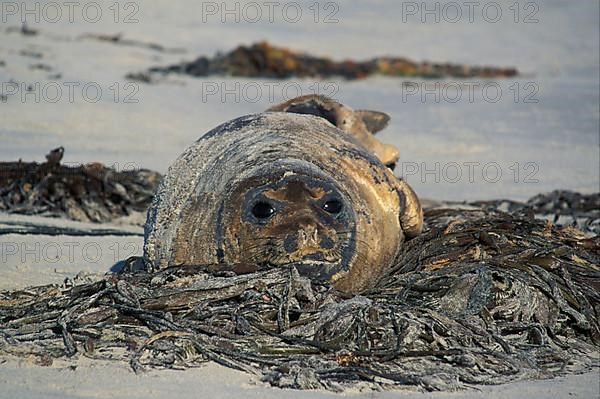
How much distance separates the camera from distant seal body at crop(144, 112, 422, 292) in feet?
15.4

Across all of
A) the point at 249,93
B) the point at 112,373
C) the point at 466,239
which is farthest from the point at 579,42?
the point at 112,373

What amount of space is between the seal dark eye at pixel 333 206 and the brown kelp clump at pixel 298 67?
10852mm

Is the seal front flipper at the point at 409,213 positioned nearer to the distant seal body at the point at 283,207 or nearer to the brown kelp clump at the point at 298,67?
the distant seal body at the point at 283,207

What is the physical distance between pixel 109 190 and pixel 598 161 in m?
4.73

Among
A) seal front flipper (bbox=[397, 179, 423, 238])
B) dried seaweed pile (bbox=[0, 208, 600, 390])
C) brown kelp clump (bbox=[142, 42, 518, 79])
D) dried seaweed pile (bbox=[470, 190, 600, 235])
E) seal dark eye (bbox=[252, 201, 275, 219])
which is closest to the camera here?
dried seaweed pile (bbox=[0, 208, 600, 390])

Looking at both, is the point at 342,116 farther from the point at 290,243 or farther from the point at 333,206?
the point at 290,243

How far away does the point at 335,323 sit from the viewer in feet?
13.8

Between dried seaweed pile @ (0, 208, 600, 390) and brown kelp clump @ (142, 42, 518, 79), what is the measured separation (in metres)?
10.8

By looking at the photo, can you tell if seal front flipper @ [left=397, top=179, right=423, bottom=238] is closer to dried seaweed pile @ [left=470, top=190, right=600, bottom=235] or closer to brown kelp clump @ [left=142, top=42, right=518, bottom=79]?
dried seaweed pile @ [left=470, top=190, right=600, bottom=235]

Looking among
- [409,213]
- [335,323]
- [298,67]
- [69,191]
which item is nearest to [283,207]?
[335,323]

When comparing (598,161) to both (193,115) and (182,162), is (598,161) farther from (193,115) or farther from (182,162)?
(182,162)

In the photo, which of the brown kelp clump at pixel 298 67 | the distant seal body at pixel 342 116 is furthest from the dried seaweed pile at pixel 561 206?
the brown kelp clump at pixel 298 67

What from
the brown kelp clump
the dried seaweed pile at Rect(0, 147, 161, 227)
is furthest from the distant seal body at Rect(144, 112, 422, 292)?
the brown kelp clump

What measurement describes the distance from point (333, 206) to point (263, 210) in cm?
32
